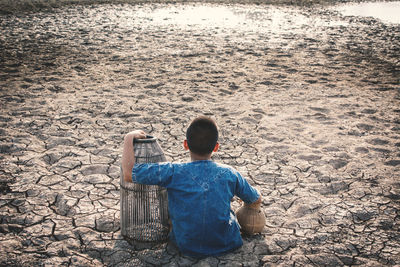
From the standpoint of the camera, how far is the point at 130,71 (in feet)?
23.2

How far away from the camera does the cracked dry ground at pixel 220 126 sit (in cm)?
288

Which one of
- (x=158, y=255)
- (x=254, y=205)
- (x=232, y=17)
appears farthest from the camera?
(x=232, y=17)

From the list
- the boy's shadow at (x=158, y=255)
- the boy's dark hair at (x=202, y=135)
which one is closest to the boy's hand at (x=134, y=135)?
the boy's dark hair at (x=202, y=135)

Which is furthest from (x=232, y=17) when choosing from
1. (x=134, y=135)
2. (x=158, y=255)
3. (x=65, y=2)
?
(x=158, y=255)

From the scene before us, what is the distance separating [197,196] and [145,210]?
1.57 ft

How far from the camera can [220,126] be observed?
5066mm

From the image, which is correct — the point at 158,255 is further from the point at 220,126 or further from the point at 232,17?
the point at 232,17

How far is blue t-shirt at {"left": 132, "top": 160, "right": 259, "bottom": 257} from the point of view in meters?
2.51

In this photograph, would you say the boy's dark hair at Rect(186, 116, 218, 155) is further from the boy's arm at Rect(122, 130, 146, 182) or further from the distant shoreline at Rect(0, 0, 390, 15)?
the distant shoreline at Rect(0, 0, 390, 15)

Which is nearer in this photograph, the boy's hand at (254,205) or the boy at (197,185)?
the boy at (197,185)

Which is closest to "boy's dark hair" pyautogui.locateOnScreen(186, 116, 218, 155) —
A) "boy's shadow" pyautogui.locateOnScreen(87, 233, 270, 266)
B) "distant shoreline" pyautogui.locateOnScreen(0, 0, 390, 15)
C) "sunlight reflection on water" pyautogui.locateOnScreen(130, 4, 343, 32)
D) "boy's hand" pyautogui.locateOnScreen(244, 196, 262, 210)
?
"boy's hand" pyautogui.locateOnScreen(244, 196, 262, 210)

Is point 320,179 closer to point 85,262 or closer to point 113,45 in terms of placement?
point 85,262

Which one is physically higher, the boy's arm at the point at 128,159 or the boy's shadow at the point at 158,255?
the boy's arm at the point at 128,159

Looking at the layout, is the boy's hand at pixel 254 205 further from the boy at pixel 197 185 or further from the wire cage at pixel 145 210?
the wire cage at pixel 145 210
